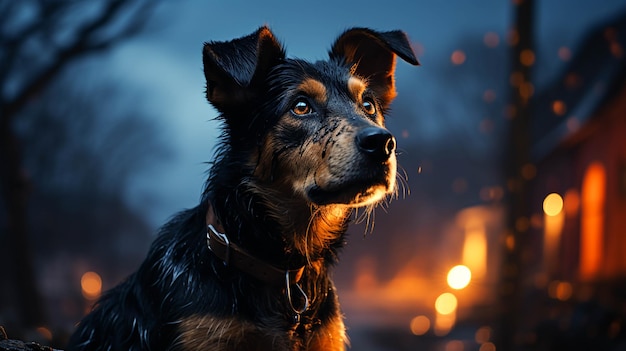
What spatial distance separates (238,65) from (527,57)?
761 centimetres

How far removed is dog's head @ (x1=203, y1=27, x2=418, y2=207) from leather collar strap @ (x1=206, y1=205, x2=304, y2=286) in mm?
396

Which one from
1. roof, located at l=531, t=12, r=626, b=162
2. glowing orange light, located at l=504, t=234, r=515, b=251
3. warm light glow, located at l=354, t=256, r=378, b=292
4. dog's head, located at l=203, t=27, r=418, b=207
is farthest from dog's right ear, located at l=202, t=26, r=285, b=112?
warm light glow, located at l=354, t=256, r=378, b=292

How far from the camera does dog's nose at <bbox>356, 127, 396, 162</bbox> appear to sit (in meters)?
3.42

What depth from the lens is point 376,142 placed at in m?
3.44

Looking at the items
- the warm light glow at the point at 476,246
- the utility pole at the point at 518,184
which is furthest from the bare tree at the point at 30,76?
the warm light glow at the point at 476,246

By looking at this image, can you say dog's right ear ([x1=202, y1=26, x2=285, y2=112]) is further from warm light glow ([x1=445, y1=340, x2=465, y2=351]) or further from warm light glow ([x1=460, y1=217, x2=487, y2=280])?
warm light glow ([x1=460, y1=217, x2=487, y2=280])

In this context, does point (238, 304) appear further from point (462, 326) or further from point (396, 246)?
point (396, 246)

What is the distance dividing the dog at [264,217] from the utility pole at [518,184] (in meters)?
6.69

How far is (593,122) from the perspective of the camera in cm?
1532

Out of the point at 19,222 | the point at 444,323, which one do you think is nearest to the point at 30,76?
the point at 19,222

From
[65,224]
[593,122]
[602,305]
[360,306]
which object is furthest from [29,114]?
[602,305]

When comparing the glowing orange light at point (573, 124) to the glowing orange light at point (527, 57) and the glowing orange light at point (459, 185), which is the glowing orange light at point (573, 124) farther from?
the glowing orange light at point (459, 185)

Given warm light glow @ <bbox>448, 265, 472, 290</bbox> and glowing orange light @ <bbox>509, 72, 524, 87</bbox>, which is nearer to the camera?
glowing orange light @ <bbox>509, 72, 524, 87</bbox>

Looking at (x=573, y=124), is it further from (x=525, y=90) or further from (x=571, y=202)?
(x=525, y=90)
